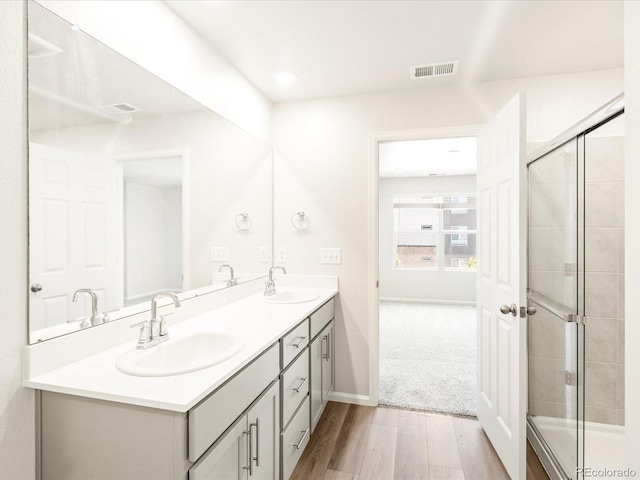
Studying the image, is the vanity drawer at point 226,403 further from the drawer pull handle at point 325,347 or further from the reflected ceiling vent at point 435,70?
the reflected ceiling vent at point 435,70

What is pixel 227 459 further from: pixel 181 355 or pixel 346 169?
pixel 346 169

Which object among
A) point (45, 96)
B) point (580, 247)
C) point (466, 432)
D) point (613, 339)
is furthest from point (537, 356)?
point (45, 96)

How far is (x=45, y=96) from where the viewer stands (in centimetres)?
112

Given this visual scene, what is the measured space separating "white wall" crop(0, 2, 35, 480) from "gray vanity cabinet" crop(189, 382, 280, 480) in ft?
1.80

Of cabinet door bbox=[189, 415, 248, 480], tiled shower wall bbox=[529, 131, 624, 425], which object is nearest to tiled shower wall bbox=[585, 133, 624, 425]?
tiled shower wall bbox=[529, 131, 624, 425]

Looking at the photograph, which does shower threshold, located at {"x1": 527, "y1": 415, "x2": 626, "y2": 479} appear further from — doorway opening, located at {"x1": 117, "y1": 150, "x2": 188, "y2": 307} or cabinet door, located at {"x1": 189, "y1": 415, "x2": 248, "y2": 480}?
doorway opening, located at {"x1": 117, "y1": 150, "x2": 188, "y2": 307}

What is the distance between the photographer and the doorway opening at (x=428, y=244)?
14.7 feet

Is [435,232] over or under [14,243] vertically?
over

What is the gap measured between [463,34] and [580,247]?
1.31 metres

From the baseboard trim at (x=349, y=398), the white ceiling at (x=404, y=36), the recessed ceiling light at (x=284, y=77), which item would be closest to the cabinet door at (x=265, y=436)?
the baseboard trim at (x=349, y=398)

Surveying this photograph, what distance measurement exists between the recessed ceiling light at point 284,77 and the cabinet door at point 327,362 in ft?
5.88

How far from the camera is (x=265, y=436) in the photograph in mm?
1437

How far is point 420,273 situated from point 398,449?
4723mm

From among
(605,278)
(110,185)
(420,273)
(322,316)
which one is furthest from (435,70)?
(420,273)
